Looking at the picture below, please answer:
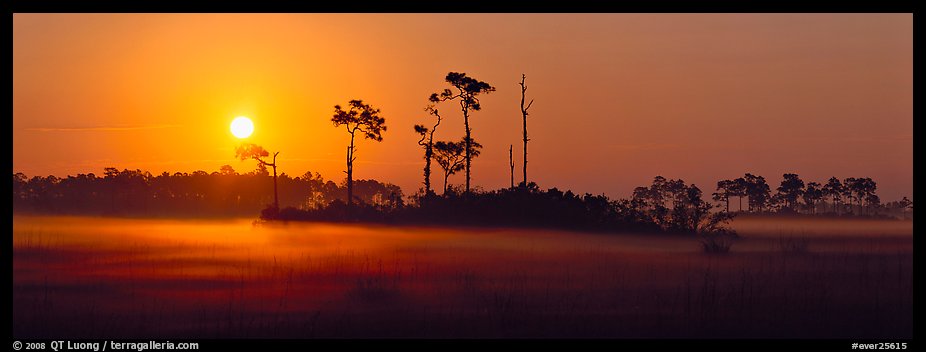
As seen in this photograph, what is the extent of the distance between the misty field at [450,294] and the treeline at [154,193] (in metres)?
125

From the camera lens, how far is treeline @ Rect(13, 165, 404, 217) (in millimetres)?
159875

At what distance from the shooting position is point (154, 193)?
168 metres

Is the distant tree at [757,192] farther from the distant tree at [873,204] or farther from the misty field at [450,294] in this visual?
the misty field at [450,294]

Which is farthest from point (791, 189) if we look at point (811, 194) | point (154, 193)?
point (154, 193)

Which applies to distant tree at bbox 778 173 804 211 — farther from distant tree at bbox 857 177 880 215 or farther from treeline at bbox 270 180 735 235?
treeline at bbox 270 180 735 235

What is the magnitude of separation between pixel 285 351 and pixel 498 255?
62.9 ft

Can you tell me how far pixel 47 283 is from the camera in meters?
22.6

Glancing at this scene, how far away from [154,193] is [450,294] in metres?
157

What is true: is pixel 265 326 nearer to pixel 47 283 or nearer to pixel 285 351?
pixel 285 351

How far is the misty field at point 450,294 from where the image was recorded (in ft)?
57.1

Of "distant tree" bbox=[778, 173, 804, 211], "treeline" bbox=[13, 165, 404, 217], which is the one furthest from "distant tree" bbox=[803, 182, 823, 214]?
"treeline" bbox=[13, 165, 404, 217]

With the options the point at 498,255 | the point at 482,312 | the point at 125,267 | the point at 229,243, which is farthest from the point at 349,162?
the point at 482,312

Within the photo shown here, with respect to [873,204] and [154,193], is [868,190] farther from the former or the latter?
[154,193]

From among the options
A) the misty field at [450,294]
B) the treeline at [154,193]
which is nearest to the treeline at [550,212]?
the misty field at [450,294]
